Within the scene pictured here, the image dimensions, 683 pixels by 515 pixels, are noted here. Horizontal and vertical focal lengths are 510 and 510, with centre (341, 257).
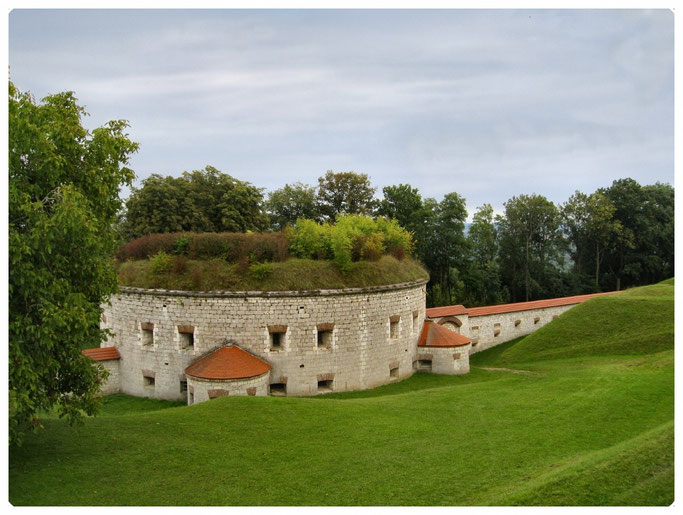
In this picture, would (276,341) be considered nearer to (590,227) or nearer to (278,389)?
(278,389)

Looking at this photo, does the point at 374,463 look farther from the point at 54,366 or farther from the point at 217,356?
the point at 217,356

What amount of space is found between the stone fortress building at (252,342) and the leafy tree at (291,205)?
78.5ft

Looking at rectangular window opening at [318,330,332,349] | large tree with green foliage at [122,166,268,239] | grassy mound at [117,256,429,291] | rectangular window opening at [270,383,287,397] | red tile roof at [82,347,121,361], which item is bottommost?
rectangular window opening at [270,383,287,397]

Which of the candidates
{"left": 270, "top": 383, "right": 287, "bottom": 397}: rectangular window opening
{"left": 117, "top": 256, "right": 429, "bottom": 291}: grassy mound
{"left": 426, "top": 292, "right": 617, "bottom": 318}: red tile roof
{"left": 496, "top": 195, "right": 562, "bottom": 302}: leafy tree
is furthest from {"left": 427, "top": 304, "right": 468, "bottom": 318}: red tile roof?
{"left": 496, "top": 195, "right": 562, "bottom": 302}: leafy tree

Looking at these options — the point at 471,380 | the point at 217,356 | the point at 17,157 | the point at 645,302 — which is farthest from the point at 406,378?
the point at 17,157

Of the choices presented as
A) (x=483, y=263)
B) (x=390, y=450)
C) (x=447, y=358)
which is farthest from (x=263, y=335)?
(x=483, y=263)

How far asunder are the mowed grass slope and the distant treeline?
25615 millimetres

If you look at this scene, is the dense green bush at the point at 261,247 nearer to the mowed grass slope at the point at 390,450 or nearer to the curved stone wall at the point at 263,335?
the curved stone wall at the point at 263,335

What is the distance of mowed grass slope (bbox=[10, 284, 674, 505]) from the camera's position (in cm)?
908

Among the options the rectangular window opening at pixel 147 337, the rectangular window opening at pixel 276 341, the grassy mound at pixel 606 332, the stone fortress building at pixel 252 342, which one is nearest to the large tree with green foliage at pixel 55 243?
the stone fortress building at pixel 252 342

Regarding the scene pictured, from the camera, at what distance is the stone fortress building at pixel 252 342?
63.1ft

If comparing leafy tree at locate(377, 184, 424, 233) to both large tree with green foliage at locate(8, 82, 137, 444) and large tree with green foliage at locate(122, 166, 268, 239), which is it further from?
large tree with green foliage at locate(8, 82, 137, 444)

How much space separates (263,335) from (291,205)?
87.8 ft

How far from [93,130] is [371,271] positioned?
543 inches
